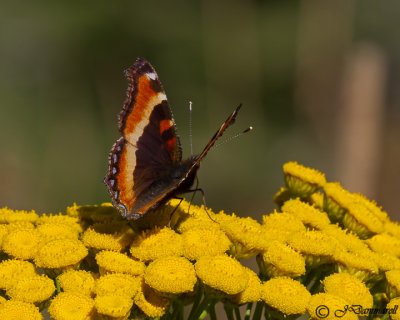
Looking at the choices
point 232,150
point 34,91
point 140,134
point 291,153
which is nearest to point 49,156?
point 34,91

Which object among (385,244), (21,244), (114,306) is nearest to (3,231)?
(21,244)

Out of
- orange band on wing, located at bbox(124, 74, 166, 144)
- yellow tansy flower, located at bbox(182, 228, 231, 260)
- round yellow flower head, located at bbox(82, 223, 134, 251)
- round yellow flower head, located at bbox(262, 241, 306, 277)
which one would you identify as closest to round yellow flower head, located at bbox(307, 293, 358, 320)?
round yellow flower head, located at bbox(262, 241, 306, 277)

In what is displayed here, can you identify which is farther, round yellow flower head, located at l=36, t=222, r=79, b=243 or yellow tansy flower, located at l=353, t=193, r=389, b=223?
yellow tansy flower, located at l=353, t=193, r=389, b=223

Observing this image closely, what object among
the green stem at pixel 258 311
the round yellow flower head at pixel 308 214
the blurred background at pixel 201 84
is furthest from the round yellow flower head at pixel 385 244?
the blurred background at pixel 201 84

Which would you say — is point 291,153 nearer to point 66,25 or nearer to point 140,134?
point 66,25

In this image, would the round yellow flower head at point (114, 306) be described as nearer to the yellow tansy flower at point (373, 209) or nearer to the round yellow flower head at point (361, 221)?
the round yellow flower head at point (361, 221)

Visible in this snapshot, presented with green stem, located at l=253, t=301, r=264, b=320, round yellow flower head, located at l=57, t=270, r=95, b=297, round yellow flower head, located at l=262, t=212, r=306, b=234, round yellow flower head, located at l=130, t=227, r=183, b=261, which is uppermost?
round yellow flower head, located at l=130, t=227, r=183, b=261

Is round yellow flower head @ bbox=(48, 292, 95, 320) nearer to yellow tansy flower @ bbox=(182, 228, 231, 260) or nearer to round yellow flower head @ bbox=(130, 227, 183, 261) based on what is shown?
round yellow flower head @ bbox=(130, 227, 183, 261)
